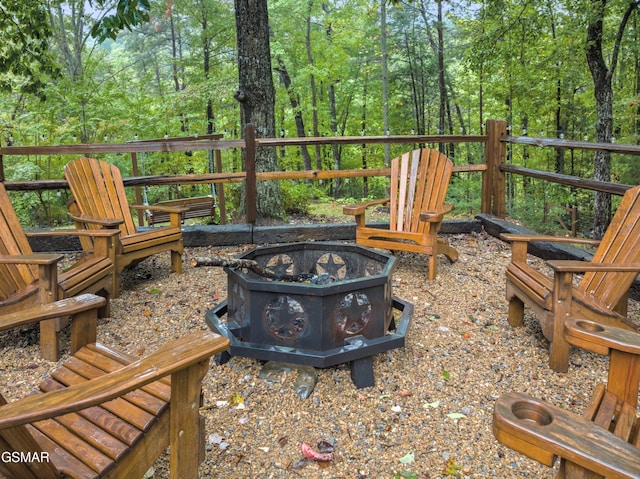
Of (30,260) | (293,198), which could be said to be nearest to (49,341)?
(30,260)

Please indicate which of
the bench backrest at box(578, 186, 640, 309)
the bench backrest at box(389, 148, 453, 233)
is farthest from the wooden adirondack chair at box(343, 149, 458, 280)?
the bench backrest at box(578, 186, 640, 309)

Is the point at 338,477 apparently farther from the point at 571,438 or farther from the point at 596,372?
the point at 596,372

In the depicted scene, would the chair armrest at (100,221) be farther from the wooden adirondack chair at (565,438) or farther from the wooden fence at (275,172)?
the wooden adirondack chair at (565,438)

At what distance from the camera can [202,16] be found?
13.0 meters

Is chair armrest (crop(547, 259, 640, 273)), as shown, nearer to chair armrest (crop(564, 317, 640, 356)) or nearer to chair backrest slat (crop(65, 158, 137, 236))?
chair armrest (crop(564, 317, 640, 356))

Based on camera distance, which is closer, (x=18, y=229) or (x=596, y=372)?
(x=596, y=372)

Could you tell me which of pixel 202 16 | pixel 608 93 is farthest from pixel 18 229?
pixel 202 16

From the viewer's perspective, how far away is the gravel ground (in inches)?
78.5

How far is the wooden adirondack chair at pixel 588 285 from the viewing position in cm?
254

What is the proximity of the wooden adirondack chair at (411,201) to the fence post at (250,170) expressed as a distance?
1.33 metres

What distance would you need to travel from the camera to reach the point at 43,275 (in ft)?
9.16

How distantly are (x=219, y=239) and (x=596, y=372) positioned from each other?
12.2 feet

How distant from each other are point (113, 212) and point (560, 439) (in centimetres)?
407

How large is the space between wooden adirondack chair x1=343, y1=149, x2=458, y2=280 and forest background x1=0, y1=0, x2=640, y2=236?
2.15m
